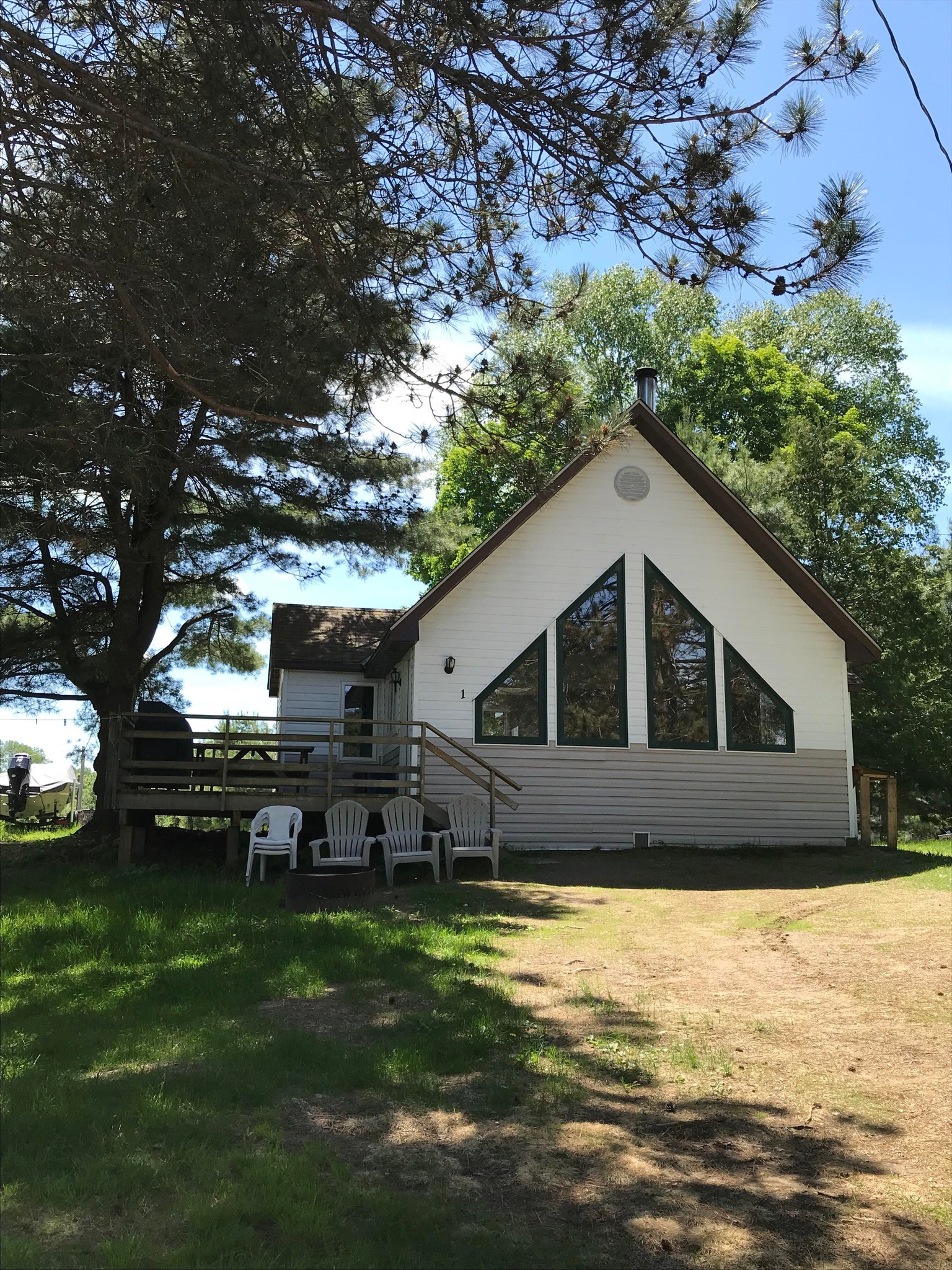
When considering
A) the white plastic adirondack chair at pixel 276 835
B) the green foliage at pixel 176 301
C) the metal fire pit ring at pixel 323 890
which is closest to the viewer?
the green foliage at pixel 176 301

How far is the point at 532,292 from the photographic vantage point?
22.8 ft

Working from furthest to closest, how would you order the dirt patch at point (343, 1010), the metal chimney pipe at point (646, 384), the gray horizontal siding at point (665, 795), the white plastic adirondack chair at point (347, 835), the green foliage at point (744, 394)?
the green foliage at point (744, 394) < the metal chimney pipe at point (646, 384) < the gray horizontal siding at point (665, 795) < the white plastic adirondack chair at point (347, 835) < the dirt patch at point (343, 1010)

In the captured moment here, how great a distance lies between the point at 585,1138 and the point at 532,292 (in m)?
5.13

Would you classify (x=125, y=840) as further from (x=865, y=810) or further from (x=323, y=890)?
(x=865, y=810)

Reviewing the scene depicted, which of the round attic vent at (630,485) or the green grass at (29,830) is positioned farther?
the green grass at (29,830)

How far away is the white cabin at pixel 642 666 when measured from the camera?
14258 mm

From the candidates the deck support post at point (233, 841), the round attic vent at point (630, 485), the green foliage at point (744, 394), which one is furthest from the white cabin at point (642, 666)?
the green foliage at point (744, 394)

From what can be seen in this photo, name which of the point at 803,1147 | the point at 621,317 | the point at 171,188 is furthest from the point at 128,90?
the point at 621,317

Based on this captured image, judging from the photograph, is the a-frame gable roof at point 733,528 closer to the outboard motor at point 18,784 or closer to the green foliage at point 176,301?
the green foliage at point 176,301

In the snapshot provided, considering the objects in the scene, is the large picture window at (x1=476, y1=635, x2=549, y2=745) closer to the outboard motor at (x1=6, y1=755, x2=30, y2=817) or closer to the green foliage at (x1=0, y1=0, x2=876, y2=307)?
the green foliage at (x1=0, y1=0, x2=876, y2=307)

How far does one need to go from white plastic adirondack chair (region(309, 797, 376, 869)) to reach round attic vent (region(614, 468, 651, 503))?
6.29m

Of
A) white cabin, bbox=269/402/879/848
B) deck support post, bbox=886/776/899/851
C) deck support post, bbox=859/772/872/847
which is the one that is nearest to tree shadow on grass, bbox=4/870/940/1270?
white cabin, bbox=269/402/879/848

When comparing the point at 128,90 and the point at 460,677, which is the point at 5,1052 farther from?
the point at 460,677

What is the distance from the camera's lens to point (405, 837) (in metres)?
11.8
